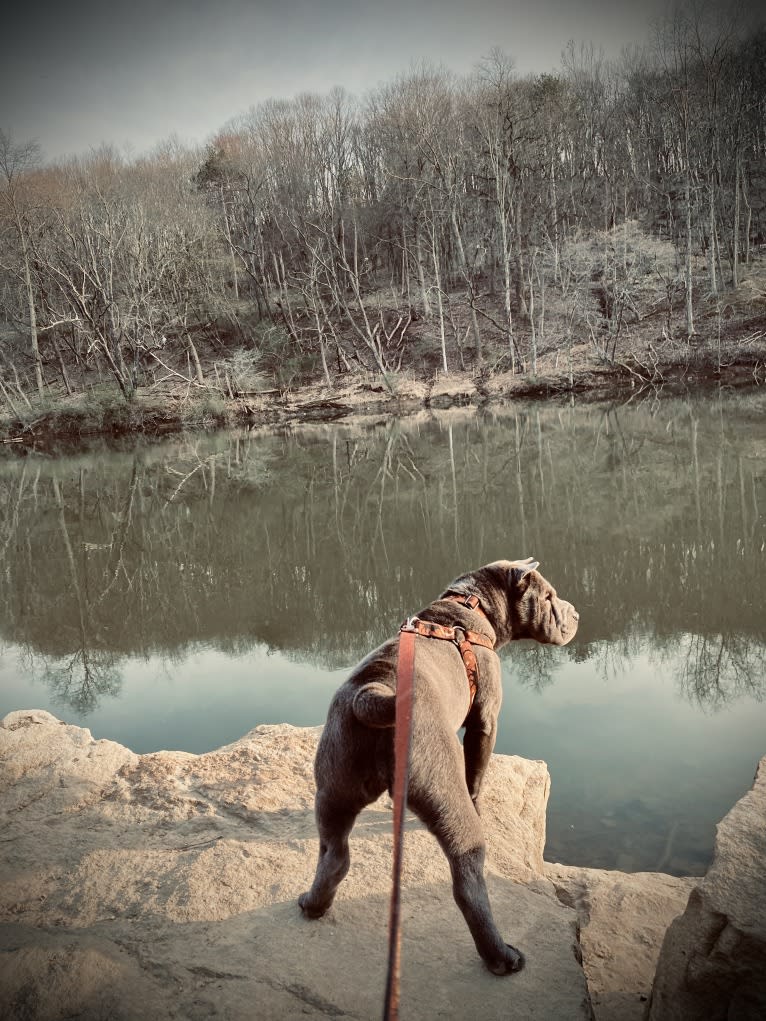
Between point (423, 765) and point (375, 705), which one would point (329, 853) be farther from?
point (375, 705)

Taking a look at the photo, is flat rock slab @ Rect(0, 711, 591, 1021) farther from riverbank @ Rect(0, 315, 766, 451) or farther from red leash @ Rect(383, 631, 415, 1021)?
riverbank @ Rect(0, 315, 766, 451)

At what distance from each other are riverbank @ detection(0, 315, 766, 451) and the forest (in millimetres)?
193

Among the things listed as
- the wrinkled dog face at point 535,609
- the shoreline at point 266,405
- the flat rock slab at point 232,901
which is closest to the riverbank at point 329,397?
the shoreline at point 266,405

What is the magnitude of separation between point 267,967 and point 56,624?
768 centimetres

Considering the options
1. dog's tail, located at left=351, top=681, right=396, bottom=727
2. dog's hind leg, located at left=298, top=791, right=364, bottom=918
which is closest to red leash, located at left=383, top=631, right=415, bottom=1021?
dog's tail, located at left=351, top=681, right=396, bottom=727

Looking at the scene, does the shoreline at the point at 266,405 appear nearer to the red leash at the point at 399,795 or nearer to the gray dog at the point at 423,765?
the gray dog at the point at 423,765

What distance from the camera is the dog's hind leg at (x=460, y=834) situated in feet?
8.15

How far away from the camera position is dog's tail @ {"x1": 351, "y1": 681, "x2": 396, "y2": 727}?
235 cm

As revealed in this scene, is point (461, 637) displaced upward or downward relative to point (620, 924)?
upward

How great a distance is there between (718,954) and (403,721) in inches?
52.4

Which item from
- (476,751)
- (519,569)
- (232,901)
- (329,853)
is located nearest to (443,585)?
(519,569)

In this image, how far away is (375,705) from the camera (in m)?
2.38

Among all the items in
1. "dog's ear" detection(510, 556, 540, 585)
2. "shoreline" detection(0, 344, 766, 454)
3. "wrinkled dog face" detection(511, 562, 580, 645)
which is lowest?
"wrinkled dog face" detection(511, 562, 580, 645)

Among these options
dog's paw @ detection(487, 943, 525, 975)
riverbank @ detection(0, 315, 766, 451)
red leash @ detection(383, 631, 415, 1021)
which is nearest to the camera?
red leash @ detection(383, 631, 415, 1021)
